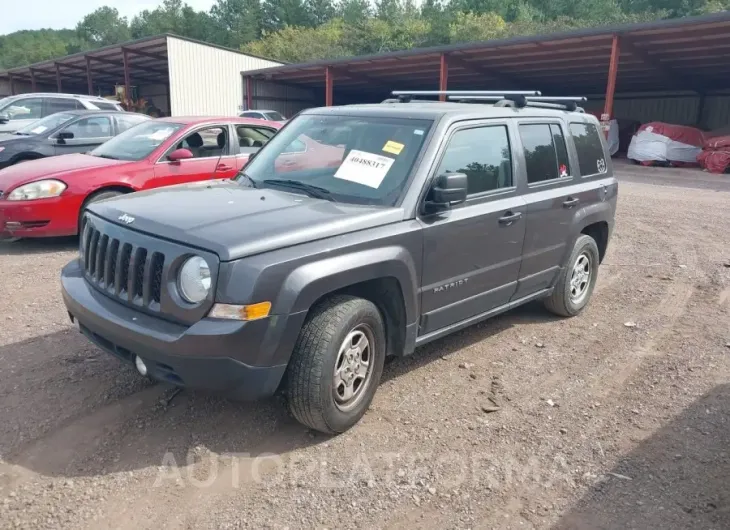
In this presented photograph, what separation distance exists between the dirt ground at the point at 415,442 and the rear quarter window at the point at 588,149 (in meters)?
1.49

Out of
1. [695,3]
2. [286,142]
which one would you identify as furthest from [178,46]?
[695,3]

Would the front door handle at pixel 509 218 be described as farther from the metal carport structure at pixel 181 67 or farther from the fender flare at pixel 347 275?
the metal carport structure at pixel 181 67

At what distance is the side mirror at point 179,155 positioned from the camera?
714 centimetres

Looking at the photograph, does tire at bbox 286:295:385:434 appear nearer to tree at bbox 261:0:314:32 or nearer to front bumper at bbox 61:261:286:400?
front bumper at bbox 61:261:286:400

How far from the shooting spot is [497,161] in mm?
4461

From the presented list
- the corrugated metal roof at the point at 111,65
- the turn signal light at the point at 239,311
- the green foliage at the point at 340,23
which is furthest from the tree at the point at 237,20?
the turn signal light at the point at 239,311

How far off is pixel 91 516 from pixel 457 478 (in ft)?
5.83

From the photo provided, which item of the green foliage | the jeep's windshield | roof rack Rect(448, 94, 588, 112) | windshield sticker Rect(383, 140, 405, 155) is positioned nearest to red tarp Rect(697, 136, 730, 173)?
roof rack Rect(448, 94, 588, 112)

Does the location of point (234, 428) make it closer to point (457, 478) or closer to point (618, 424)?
point (457, 478)

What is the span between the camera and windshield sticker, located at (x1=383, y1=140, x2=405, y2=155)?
13.1ft

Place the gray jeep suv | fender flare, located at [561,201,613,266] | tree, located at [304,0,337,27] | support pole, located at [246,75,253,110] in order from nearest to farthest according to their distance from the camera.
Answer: the gray jeep suv
fender flare, located at [561,201,613,266]
support pole, located at [246,75,253,110]
tree, located at [304,0,337,27]

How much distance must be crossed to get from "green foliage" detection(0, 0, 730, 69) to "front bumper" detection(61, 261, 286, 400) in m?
55.6

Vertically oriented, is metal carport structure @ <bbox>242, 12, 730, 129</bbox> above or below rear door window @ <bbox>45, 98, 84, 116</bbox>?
above

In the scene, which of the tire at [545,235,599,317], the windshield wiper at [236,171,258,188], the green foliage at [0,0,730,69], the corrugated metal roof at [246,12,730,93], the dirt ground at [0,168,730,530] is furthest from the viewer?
the green foliage at [0,0,730,69]
